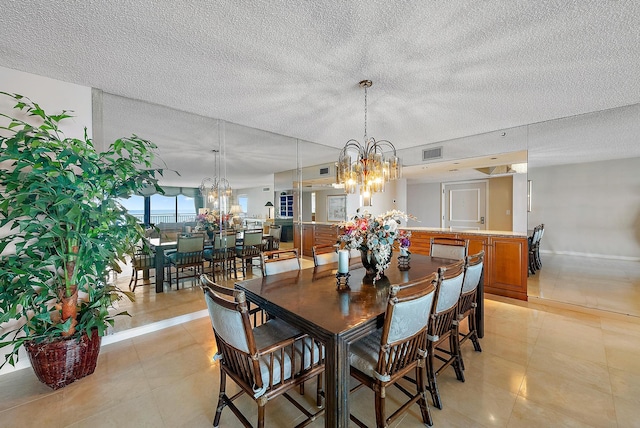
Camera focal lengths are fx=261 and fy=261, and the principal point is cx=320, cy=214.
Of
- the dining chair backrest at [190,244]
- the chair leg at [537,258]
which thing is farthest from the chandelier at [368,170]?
the chair leg at [537,258]

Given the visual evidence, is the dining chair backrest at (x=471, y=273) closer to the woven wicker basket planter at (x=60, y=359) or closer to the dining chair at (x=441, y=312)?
the dining chair at (x=441, y=312)

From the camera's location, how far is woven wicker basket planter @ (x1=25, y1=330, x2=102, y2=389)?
2.00 m

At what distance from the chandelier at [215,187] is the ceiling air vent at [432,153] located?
11.6 feet

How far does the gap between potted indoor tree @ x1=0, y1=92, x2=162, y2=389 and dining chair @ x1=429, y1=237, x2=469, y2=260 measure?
3222 mm

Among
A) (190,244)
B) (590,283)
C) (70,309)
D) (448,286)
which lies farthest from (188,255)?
(590,283)

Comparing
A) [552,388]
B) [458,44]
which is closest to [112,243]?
[458,44]

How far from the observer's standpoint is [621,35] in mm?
1796

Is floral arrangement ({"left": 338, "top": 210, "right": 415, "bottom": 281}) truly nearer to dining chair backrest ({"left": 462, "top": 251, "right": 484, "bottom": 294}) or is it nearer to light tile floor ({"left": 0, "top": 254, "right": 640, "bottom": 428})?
dining chair backrest ({"left": 462, "top": 251, "right": 484, "bottom": 294})

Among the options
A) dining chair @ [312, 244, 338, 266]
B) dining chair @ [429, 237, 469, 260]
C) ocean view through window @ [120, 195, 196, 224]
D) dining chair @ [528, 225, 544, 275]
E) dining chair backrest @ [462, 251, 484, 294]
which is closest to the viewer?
dining chair backrest @ [462, 251, 484, 294]

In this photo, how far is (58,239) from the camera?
2090 mm

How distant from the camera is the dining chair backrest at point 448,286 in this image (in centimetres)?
175

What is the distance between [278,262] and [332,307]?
1083 millimetres

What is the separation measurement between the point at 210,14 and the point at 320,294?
→ 1.94m

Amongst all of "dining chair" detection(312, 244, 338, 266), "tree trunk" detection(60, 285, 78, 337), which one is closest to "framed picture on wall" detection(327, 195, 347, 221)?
"dining chair" detection(312, 244, 338, 266)
